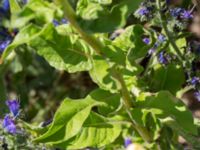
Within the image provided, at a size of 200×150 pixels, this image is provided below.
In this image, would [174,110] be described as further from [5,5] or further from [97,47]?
[5,5]

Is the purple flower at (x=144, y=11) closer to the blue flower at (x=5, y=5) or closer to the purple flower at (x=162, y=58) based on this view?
the purple flower at (x=162, y=58)

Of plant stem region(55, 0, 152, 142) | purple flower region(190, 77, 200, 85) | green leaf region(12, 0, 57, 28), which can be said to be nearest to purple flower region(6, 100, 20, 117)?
plant stem region(55, 0, 152, 142)

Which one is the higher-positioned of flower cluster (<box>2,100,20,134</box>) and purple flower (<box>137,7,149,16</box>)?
purple flower (<box>137,7,149,16</box>)

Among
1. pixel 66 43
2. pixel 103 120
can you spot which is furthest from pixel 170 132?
pixel 66 43

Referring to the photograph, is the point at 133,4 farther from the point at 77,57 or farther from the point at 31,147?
the point at 31,147

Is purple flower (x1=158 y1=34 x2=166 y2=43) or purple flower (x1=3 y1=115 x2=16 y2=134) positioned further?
purple flower (x1=158 y1=34 x2=166 y2=43)

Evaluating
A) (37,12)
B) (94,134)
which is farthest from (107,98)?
(37,12)

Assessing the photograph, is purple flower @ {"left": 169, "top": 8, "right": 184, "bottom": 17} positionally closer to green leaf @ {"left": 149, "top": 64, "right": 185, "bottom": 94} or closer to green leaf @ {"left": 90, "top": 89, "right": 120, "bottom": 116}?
green leaf @ {"left": 149, "top": 64, "right": 185, "bottom": 94}
